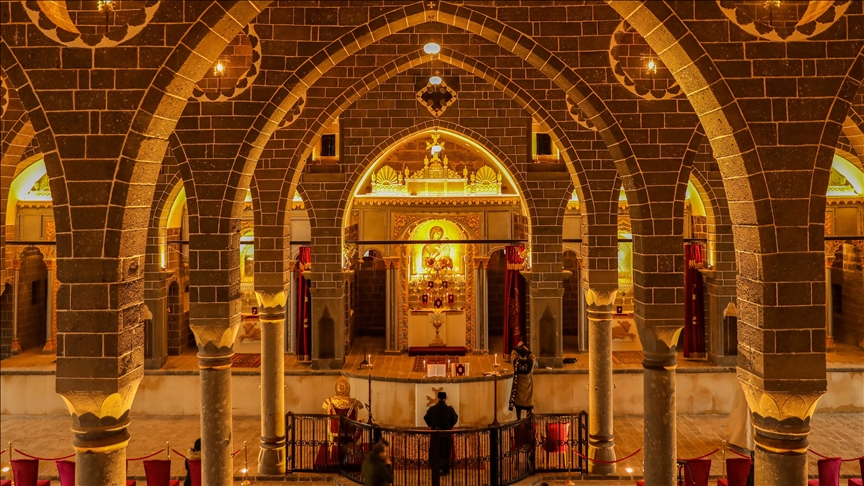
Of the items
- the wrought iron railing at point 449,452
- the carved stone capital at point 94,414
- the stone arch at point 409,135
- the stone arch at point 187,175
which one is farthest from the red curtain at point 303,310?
the carved stone capital at point 94,414

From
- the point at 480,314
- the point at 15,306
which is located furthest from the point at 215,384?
the point at 15,306

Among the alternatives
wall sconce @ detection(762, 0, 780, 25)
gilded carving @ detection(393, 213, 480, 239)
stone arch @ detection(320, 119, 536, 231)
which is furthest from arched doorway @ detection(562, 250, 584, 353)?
wall sconce @ detection(762, 0, 780, 25)

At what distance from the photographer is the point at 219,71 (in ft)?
25.8

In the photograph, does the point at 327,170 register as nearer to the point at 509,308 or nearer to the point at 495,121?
the point at 495,121

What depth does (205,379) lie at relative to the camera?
28.0 feet

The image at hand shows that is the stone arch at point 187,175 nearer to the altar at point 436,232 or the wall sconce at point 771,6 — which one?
the wall sconce at point 771,6

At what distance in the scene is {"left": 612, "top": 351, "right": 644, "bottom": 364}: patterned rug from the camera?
1603 centimetres

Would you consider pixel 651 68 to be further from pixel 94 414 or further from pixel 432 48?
pixel 94 414

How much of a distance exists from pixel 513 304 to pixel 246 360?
633 centimetres

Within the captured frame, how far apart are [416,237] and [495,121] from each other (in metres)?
3.46

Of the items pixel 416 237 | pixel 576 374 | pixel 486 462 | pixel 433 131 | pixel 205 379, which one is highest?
pixel 433 131

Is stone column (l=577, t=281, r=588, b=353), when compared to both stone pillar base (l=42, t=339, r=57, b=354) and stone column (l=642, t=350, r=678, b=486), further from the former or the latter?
stone pillar base (l=42, t=339, r=57, b=354)

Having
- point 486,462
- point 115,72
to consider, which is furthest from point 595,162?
point 115,72

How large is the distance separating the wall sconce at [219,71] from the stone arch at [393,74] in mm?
2561
